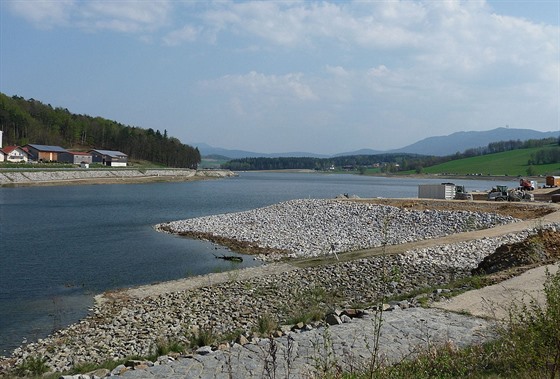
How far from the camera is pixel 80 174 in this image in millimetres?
88375

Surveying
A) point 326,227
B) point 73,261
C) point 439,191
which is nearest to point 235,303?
point 73,261

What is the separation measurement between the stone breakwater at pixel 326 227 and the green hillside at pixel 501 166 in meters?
93.8

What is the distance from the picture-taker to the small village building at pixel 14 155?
301 feet

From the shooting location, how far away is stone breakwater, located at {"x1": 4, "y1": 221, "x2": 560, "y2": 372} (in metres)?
11.2

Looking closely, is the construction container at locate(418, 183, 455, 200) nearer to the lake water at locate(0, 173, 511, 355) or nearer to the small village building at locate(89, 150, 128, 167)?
the lake water at locate(0, 173, 511, 355)

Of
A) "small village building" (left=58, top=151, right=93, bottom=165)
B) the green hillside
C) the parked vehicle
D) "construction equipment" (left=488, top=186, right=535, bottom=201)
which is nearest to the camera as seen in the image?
"construction equipment" (left=488, top=186, right=535, bottom=201)

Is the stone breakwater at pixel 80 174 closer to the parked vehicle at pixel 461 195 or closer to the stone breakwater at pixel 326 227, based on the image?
the stone breakwater at pixel 326 227

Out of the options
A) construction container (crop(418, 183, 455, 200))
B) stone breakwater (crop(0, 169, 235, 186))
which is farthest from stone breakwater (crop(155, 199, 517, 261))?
stone breakwater (crop(0, 169, 235, 186))

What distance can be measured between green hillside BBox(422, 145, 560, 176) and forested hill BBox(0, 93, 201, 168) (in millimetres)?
76373

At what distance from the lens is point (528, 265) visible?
45.4 feet

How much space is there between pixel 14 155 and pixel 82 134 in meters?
40.0

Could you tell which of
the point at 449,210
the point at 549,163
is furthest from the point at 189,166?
the point at 449,210

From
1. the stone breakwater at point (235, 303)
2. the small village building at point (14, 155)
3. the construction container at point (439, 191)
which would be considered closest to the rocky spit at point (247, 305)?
the stone breakwater at point (235, 303)

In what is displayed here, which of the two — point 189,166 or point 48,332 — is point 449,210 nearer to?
point 48,332
